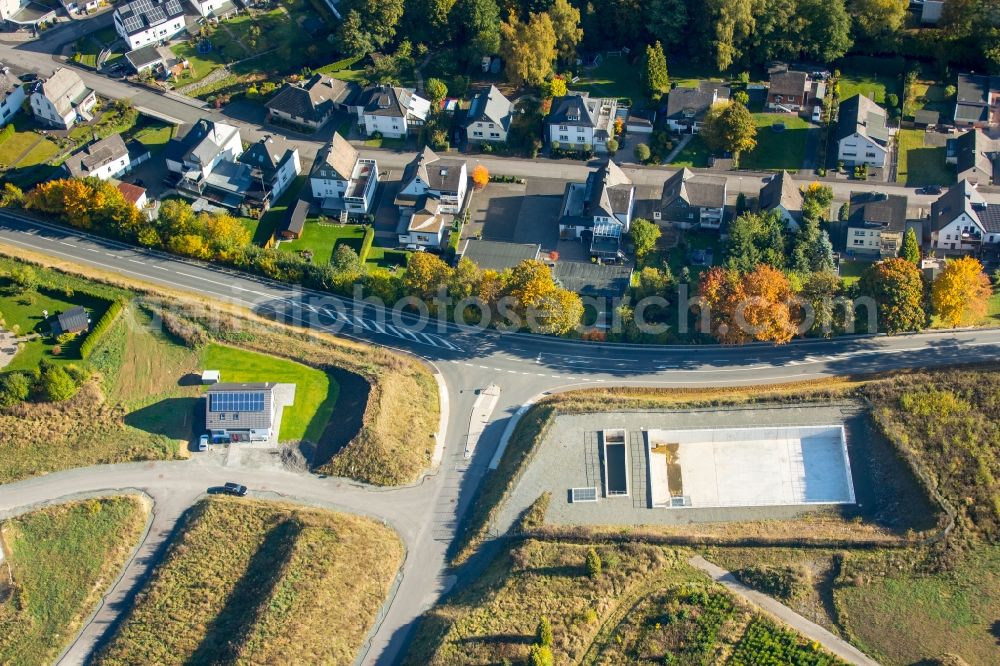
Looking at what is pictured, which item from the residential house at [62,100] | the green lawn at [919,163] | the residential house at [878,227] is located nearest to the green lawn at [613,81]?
the green lawn at [919,163]

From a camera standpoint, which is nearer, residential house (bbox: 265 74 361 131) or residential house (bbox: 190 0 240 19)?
residential house (bbox: 265 74 361 131)

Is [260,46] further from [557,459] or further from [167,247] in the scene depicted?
[557,459]

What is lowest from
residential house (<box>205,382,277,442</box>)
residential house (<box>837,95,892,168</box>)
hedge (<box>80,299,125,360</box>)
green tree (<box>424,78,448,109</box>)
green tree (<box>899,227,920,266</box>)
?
residential house (<box>205,382,277,442</box>)

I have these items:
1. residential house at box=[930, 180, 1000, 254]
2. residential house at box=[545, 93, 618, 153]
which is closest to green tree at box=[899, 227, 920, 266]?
residential house at box=[930, 180, 1000, 254]

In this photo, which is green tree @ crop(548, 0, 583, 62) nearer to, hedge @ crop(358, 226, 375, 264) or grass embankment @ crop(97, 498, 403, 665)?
hedge @ crop(358, 226, 375, 264)

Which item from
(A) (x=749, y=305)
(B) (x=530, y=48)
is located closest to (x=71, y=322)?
(B) (x=530, y=48)

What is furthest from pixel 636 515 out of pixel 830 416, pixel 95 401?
pixel 95 401

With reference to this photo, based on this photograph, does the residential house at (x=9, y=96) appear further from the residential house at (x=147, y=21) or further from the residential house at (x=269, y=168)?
the residential house at (x=269, y=168)
